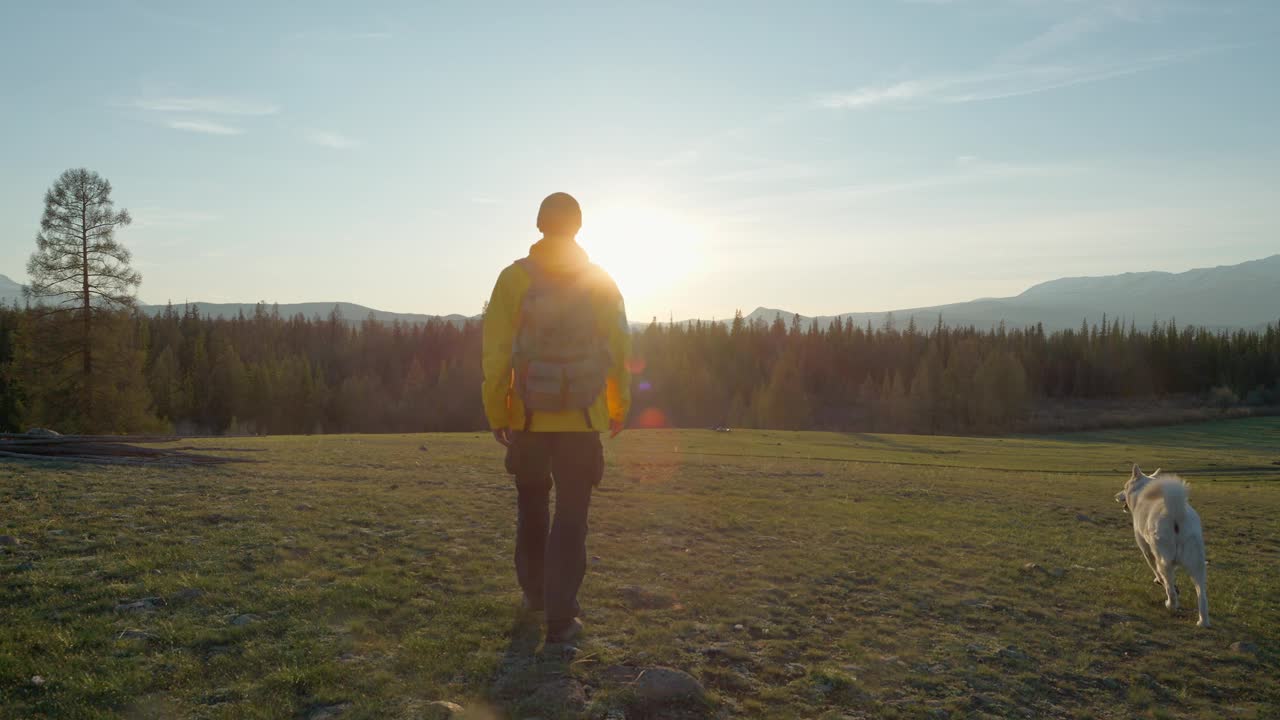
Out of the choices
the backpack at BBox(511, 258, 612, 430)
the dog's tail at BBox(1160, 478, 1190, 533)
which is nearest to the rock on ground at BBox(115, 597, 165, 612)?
the backpack at BBox(511, 258, 612, 430)

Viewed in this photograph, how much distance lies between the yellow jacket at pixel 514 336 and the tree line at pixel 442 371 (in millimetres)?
45514

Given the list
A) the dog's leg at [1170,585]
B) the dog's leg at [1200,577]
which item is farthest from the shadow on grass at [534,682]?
the dog's leg at [1170,585]

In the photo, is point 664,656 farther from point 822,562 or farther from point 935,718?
point 822,562

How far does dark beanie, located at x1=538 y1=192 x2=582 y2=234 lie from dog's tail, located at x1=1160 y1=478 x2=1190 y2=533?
7.05 metres

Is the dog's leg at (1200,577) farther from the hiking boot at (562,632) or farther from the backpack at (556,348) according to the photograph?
the backpack at (556,348)

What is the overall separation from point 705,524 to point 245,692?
23.9ft

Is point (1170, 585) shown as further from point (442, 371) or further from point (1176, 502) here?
point (442, 371)

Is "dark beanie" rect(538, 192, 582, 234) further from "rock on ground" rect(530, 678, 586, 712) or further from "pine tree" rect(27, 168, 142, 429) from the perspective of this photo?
"pine tree" rect(27, 168, 142, 429)

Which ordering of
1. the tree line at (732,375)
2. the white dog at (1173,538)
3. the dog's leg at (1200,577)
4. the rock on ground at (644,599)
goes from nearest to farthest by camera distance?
the rock on ground at (644,599)
the dog's leg at (1200,577)
the white dog at (1173,538)
the tree line at (732,375)

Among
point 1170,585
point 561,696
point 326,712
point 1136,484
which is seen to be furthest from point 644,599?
point 1136,484

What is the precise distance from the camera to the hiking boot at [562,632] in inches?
220

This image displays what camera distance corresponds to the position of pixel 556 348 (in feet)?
18.3

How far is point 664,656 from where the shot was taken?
546cm

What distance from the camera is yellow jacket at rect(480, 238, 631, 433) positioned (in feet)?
18.5
